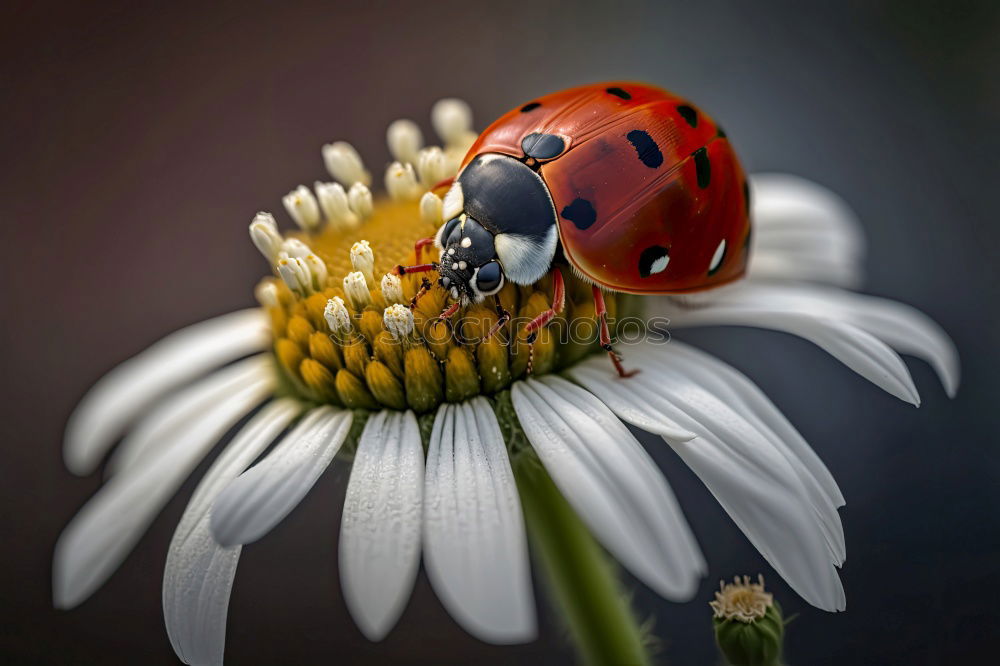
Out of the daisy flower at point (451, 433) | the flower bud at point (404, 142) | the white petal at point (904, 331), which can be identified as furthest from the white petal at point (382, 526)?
the white petal at point (904, 331)

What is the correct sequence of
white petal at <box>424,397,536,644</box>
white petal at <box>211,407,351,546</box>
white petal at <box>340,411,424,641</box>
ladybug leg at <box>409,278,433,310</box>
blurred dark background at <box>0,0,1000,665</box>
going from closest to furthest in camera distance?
white petal at <box>424,397,536,644</box>, white petal at <box>340,411,424,641</box>, white petal at <box>211,407,351,546</box>, ladybug leg at <box>409,278,433,310</box>, blurred dark background at <box>0,0,1000,665</box>

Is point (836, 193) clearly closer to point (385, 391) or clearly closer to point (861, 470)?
point (861, 470)

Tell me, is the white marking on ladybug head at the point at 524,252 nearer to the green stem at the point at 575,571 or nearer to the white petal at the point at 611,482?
the white petal at the point at 611,482

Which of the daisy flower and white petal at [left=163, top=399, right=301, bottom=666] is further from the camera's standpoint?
white petal at [left=163, top=399, right=301, bottom=666]

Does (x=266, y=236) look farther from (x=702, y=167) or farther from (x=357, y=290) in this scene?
(x=702, y=167)

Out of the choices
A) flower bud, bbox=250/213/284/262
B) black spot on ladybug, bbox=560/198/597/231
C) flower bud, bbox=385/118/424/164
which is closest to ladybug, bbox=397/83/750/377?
black spot on ladybug, bbox=560/198/597/231

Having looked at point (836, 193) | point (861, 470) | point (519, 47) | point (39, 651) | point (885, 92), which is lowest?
point (861, 470)

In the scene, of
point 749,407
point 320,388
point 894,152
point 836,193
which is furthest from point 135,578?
point 894,152

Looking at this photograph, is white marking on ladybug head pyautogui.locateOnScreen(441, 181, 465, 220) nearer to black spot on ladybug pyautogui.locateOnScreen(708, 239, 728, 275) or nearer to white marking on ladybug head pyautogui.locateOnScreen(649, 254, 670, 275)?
white marking on ladybug head pyautogui.locateOnScreen(649, 254, 670, 275)

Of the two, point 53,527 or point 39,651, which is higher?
point 53,527
